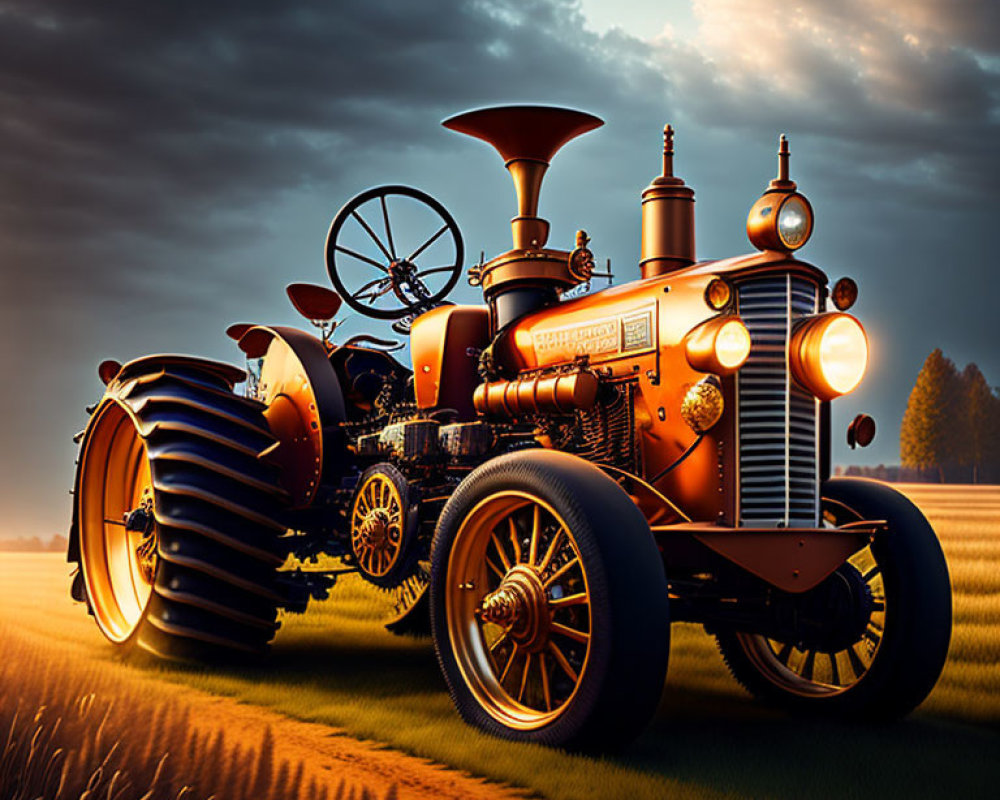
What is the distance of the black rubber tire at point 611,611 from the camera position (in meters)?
3.83

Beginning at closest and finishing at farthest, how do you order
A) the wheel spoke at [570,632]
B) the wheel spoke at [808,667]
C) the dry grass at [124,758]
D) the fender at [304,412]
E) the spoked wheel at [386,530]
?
the dry grass at [124,758] < the wheel spoke at [570,632] < the wheel spoke at [808,667] < the spoked wheel at [386,530] < the fender at [304,412]

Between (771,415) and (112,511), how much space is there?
4561 millimetres

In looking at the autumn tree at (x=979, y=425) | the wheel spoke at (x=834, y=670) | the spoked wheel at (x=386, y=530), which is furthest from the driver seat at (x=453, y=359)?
the autumn tree at (x=979, y=425)

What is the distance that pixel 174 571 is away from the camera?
5.73 m

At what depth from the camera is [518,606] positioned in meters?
4.32

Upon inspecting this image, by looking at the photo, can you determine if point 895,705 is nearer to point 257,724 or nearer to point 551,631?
point 551,631

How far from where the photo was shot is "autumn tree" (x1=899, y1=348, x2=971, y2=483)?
4897 cm

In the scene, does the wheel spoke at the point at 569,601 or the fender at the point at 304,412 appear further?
the fender at the point at 304,412

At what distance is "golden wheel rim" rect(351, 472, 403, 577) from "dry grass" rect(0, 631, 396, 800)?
5.80 feet

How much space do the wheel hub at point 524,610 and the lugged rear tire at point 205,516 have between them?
1.95 meters

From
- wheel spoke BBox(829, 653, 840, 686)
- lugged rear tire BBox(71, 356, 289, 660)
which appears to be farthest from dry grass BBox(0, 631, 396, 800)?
wheel spoke BBox(829, 653, 840, 686)

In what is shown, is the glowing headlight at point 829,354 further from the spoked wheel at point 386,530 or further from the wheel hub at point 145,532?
the wheel hub at point 145,532

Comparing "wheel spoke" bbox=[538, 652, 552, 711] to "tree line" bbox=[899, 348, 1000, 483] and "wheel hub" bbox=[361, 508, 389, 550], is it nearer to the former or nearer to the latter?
"wheel hub" bbox=[361, 508, 389, 550]

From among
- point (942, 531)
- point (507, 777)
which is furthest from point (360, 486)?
point (942, 531)
